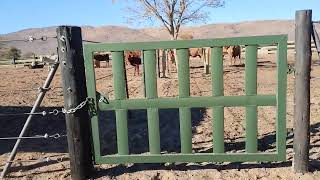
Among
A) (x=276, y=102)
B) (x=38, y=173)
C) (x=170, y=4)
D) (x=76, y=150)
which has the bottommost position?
(x=38, y=173)

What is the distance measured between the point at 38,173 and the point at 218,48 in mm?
2515

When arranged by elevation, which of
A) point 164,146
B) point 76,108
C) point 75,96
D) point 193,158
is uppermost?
point 75,96

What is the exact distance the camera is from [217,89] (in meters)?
4.60

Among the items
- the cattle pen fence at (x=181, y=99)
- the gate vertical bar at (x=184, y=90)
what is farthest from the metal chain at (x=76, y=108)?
the gate vertical bar at (x=184, y=90)

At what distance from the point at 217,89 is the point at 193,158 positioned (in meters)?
0.81

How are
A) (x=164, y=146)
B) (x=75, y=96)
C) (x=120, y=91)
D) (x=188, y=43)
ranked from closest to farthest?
1. (x=188, y=43)
2. (x=75, y=96)
3. (x=120, y=91)
4. (x=164, y=146)

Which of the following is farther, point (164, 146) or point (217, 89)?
point (164, 146)

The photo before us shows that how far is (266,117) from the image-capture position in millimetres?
7844

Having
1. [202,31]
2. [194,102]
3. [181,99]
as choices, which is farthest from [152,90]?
[202,31]

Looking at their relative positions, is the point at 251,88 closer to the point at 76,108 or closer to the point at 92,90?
the point at 92,90

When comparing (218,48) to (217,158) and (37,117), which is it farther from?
(37,117)

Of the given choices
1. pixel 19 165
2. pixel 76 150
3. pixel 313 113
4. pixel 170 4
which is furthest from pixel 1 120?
pixel 170 4

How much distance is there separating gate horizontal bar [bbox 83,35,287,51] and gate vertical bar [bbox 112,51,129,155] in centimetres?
11

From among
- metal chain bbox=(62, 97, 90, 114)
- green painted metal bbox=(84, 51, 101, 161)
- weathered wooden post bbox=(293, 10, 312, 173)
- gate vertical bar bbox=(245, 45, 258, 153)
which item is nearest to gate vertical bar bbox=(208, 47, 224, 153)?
gate vertical bar bbox=(245, 45, 258, 153)
